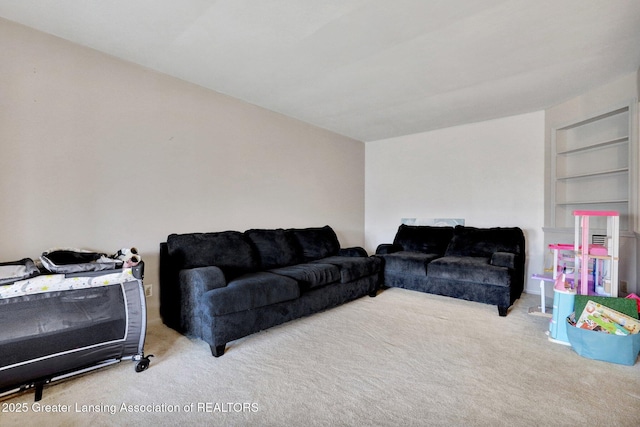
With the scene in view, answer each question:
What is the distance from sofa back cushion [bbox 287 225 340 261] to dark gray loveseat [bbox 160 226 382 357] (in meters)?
0.01

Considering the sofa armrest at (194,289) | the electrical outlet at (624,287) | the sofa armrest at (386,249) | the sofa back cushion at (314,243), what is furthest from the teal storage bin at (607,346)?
the sofa armrest at (194,289)

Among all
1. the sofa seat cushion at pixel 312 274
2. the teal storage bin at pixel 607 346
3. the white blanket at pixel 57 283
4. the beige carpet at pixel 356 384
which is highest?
the white blanket at pixel 57 283

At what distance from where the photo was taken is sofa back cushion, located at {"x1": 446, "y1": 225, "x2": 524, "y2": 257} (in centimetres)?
365

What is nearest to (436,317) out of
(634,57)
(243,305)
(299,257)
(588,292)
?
(588,292)

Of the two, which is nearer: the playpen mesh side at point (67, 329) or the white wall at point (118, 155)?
the playpen mesh side at point (67, 329)

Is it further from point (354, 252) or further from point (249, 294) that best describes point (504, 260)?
point (249, 294)

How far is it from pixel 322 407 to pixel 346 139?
13.9ft

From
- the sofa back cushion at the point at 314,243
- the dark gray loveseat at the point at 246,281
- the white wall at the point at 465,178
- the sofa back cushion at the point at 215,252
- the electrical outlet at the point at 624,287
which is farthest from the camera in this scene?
the white wall at the point at 465,178

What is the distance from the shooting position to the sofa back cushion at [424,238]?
4.22 meters

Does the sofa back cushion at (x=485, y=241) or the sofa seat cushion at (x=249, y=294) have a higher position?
the sofa back cushion at (x=485, y=241)

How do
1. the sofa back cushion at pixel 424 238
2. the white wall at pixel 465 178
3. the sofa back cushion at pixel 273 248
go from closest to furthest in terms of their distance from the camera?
the sofa back cushion at pixel 273 248 → the white wall at pixel 465 178 → the sofa back cushion at pixel 424 238

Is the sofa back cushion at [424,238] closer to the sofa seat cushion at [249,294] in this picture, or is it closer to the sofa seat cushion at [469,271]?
the sofa seat cushion at [469,271]

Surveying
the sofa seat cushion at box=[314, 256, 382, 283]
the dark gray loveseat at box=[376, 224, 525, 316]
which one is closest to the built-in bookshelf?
the dark gray loveseat at box=[376, 224, 525, 316]

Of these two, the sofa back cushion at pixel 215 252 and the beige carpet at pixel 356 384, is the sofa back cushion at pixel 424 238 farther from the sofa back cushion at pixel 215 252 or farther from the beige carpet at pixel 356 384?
the sofa back cushion at pixel 215 252
